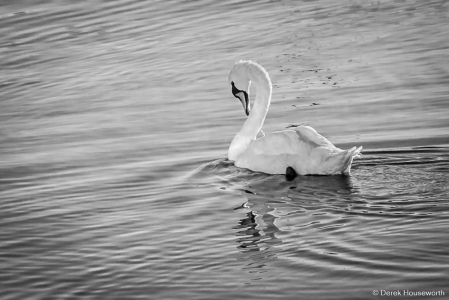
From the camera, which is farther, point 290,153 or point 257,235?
point 290,153

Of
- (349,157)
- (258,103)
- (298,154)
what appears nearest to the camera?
(349,157)

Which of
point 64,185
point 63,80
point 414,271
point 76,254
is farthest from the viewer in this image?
point 63,80

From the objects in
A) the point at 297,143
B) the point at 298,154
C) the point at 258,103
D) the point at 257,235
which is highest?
the point at 258,103

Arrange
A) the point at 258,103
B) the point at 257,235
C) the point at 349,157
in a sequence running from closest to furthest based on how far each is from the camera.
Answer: the point at 257,235, the point at 349,157, the point at 258,103

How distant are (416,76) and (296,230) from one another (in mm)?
7519

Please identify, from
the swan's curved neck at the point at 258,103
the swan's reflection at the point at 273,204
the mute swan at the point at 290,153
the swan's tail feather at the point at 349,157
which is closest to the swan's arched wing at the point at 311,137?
the mute swan at the point at 290,153

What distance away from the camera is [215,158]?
1173cm

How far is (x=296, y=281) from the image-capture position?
7.02 meters

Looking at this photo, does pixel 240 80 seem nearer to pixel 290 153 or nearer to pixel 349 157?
pixel 290 153

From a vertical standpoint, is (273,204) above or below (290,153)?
below

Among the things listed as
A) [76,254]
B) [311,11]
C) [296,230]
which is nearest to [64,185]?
[76,254]

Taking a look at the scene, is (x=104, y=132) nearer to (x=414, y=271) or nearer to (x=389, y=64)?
(x=389, y=64)

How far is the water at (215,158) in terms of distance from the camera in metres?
7.41

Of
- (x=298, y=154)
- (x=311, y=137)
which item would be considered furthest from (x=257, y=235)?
(x=311, y=137)
